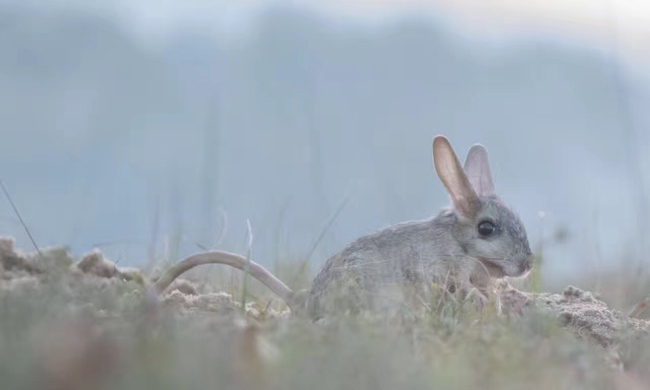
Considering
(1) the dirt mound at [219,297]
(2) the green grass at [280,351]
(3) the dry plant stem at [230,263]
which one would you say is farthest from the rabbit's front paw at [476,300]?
→ (3) the dry plant stem at [230,263]

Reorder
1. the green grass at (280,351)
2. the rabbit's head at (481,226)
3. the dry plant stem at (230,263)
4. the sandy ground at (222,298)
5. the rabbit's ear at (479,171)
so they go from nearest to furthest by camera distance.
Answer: the green grass at (280,351) < the sandy ground at (222,298) < the dry plant stem at (230,263) < the rabbit's head at (481,226) < the rabbit's ear at (479,171)

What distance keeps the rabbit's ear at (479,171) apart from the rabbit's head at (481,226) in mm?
383

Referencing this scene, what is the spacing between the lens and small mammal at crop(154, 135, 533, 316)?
5406 mm

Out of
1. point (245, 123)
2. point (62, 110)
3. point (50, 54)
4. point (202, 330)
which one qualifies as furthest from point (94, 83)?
point (202, 330)

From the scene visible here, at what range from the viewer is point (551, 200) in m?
11.8

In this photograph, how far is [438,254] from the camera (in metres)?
5.70

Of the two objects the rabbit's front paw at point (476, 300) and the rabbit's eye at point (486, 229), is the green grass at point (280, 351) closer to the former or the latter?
the rabbit's front paw at point (476, 300)

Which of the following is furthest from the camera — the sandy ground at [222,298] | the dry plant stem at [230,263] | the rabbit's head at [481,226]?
the rabbit's head at [481,226]

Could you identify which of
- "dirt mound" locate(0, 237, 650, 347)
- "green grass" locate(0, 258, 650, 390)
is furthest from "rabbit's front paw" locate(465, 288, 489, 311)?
"green grass" locate(0, 258, 650, 390)

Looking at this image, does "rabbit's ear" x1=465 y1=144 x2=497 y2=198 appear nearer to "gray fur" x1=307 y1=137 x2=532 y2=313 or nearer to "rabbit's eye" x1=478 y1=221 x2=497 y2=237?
"gray fur" x1=307 y1=137 x2=532 y2=313

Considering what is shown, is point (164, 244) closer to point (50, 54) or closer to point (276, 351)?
point (276, 351)

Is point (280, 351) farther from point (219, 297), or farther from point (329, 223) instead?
point (329, 223)

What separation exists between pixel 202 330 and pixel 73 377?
0.95 metres

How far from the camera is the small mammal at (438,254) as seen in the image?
17.7 feet
